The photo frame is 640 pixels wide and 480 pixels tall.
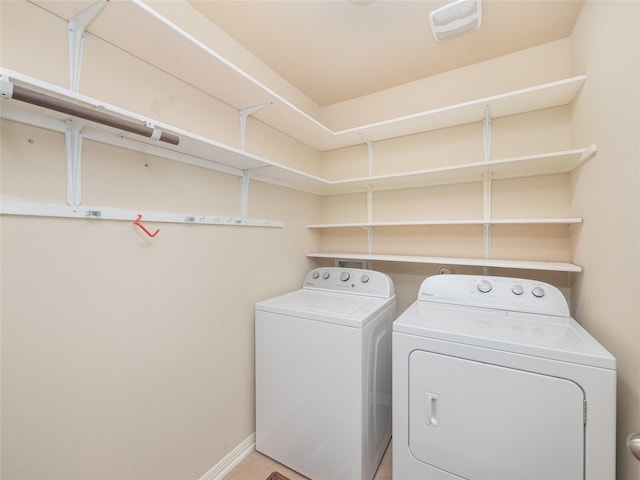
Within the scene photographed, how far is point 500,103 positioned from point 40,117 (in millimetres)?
2198

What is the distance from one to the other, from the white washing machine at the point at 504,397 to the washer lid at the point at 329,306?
0.24 metres

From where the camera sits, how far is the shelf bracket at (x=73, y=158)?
1.01m

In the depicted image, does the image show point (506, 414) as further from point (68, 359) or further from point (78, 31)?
point (78, 31)

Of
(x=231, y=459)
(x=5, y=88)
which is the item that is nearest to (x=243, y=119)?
(x=5, y=88)

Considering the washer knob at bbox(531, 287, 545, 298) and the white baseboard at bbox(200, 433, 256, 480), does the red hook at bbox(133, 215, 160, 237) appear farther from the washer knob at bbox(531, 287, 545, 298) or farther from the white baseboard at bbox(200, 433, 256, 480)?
the washer knob at bbox(531, 287, 545, 298)

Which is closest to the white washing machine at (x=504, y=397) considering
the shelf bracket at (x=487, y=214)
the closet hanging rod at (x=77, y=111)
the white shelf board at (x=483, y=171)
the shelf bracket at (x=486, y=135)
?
the shelf bracket at (x=487, y=214)

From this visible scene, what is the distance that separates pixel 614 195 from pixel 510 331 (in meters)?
0.69

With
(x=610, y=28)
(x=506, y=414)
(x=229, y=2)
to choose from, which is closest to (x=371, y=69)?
(x=229, y=2)

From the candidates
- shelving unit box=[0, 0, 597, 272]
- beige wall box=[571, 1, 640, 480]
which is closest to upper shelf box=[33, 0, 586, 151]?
shelving unit box=[0, 0, 597, 272]

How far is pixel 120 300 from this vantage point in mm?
1171

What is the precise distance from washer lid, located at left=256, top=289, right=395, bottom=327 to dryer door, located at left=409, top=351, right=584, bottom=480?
14.3 inches

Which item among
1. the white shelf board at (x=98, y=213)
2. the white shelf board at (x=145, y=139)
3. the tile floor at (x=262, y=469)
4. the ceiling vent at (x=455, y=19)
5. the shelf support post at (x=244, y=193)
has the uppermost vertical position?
the ceiling vent at (x=455, y=19)

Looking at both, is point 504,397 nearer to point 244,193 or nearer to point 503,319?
point 503,319

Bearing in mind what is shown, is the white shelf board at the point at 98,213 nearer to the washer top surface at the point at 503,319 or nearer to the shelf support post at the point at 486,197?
the washer top surface at the point at 503,319
